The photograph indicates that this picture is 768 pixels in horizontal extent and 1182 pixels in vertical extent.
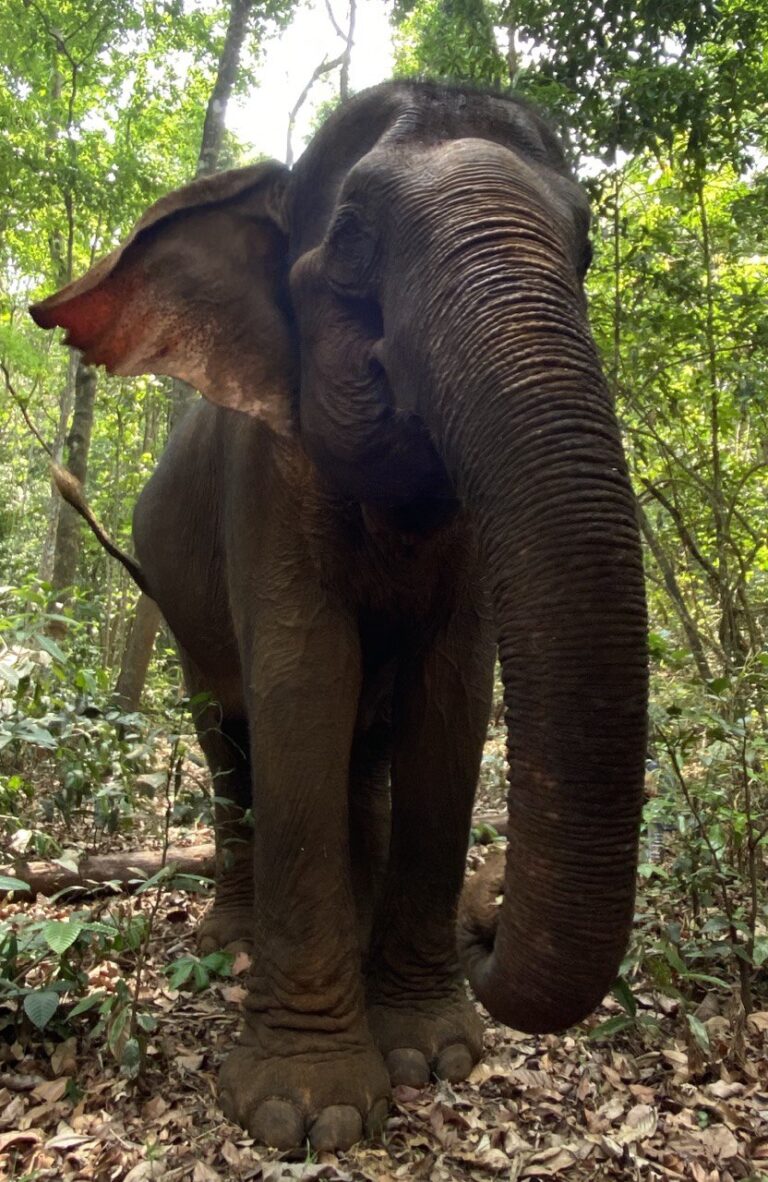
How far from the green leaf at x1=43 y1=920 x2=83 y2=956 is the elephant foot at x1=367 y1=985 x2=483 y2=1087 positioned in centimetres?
113

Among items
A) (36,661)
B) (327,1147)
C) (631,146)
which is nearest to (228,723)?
(36,661)

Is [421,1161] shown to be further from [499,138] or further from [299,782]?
[499,138]

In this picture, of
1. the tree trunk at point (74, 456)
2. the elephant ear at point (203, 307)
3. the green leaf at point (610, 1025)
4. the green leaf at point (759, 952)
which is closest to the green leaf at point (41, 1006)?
the green leaf at point (610, 1025)

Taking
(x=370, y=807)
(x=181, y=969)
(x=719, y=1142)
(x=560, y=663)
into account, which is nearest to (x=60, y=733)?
(x=370, y=807)

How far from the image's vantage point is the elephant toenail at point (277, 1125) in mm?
3002

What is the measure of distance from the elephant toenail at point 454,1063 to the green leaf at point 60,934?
1264 mm

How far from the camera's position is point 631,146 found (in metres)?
6.45

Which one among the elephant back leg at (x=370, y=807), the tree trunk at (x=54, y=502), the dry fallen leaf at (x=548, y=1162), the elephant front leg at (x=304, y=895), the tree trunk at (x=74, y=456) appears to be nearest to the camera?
the dry fallen leaf at (x=548, y=1162)

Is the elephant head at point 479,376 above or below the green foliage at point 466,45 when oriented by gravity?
below

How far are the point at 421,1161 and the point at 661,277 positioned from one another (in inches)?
238

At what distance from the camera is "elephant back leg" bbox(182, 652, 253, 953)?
15.2 ft

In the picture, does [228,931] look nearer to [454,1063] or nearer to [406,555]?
[454,1063]

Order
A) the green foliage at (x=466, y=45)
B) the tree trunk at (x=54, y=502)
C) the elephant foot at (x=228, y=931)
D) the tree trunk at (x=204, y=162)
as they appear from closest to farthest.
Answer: the elephant foot at (x=228, y=931), the green foliage at (x=466, y=45), the tree trunk at (x=204, y=162), the tree trunk at (x=54, y=502)

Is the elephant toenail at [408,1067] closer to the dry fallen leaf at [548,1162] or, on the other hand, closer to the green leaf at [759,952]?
the dry fallen leaf at [548,1162]
